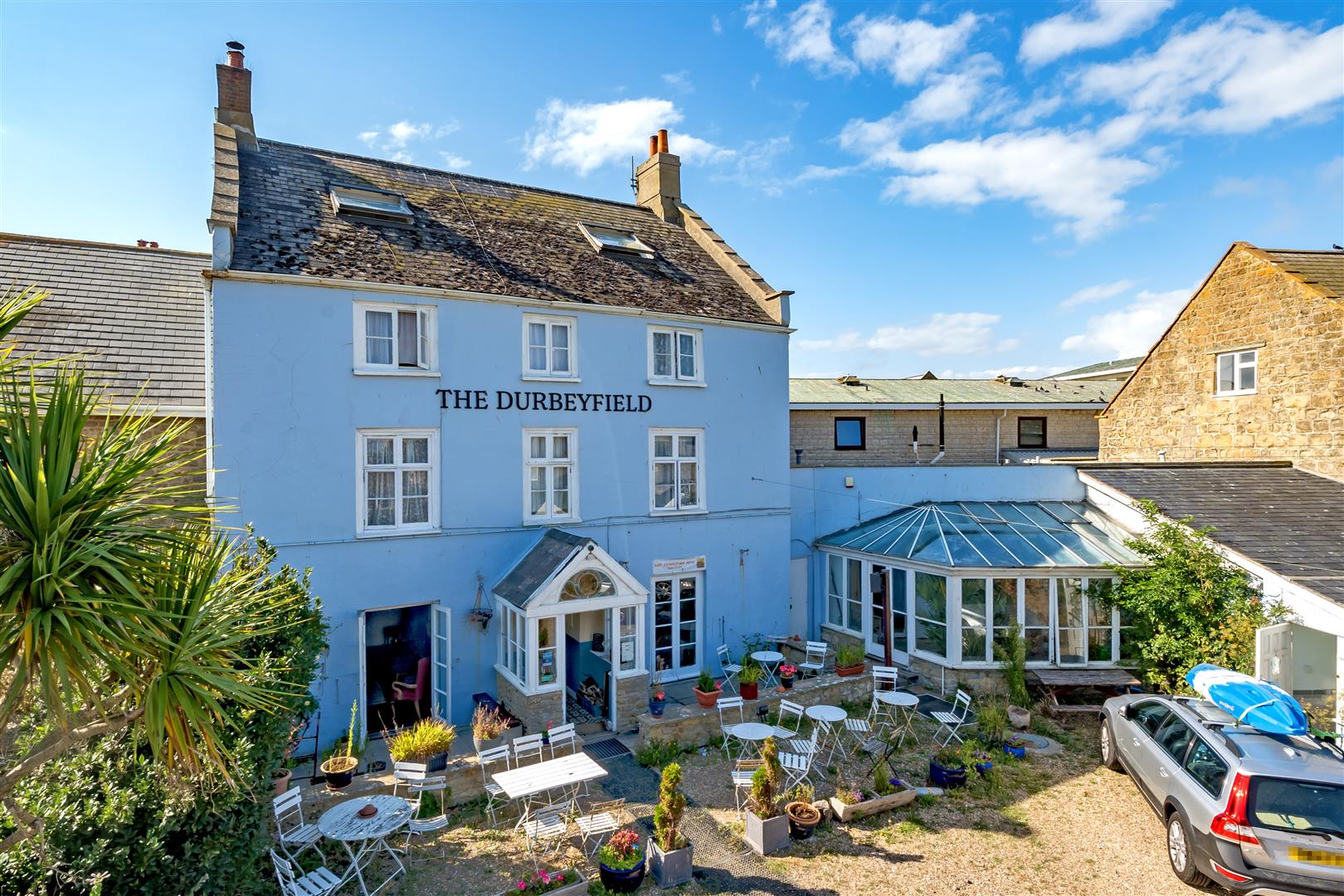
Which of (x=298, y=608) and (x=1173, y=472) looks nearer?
(x=298, y=608)

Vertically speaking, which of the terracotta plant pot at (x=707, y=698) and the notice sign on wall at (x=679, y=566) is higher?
the notice sign on wall at (x=679, y=566)

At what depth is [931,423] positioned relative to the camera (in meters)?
24.4

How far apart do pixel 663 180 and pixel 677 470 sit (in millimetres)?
9866

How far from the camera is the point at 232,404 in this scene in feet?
39.2

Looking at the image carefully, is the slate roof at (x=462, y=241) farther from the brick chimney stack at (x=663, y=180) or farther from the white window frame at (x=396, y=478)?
the white window frame at (x=396, y=478)

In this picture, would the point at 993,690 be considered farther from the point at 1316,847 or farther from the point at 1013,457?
the point at 1013,457

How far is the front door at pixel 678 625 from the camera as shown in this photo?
53.4 feet

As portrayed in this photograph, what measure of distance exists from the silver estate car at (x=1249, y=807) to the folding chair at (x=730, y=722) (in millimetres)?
6296

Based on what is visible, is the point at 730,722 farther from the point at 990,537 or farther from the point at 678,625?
the point at 990,537

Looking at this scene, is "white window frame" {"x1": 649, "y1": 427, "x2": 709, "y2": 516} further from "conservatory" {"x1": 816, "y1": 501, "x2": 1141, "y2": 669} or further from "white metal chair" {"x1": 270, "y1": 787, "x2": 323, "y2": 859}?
"white metal chair" {"x1": 270, "y1": 787, "x2": 323, "y2": 859}

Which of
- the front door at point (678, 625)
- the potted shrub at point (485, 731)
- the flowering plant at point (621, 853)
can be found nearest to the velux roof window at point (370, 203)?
the front door at point (678, 625)

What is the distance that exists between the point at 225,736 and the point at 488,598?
282 inches

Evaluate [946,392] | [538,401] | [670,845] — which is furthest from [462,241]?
[946,392]

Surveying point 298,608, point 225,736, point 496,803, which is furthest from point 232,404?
point 496,803
